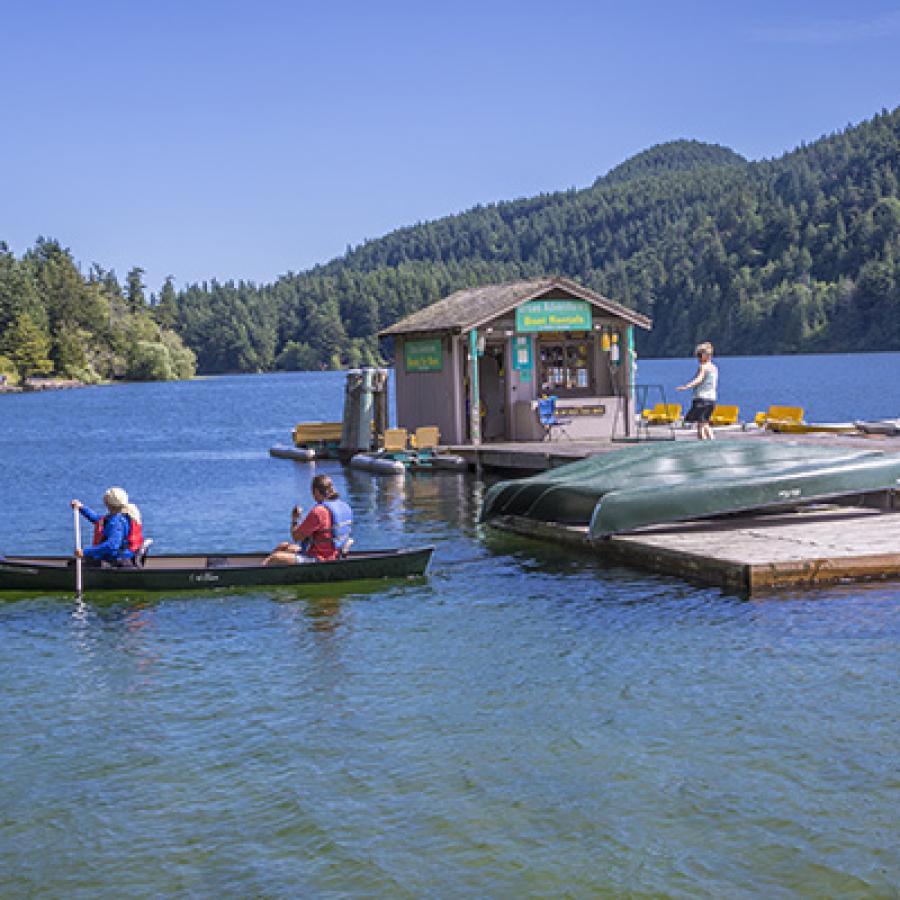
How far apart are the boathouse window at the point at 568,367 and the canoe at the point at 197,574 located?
18.5 meters

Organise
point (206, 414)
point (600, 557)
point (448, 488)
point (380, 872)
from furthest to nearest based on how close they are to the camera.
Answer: point (206, 414) < point (448, 488) < point (600, 557) < point (380, 872)

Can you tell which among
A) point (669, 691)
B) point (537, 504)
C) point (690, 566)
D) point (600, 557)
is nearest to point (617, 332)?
point (537, 504)

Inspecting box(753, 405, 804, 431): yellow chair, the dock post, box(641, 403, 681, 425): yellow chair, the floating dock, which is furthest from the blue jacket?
box(641, 403, 681, 425): yellow chair

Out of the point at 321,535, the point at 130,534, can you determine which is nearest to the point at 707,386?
the point at 321,535

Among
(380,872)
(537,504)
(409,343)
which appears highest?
(409,343)

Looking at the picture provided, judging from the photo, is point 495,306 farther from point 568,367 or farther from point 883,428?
point 883,428

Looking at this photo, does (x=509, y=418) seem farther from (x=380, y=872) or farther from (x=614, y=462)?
(x=380, y=872)

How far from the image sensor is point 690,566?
1858cm

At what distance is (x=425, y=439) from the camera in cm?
3609

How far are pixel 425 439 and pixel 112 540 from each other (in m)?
18.1

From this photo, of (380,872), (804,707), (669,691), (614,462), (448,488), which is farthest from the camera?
→ (448,488)

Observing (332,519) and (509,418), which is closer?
(332,519)

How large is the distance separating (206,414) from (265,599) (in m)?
80.1

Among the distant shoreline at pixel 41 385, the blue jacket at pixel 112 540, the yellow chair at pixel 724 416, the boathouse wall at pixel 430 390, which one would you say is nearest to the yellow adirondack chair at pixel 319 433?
the boathouse wall at pixel 430 390
